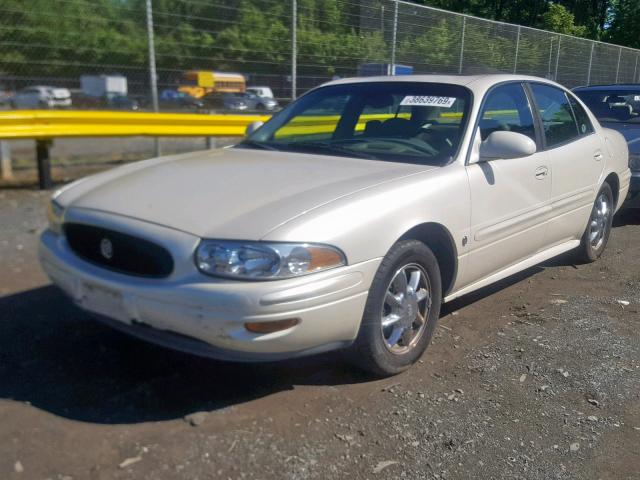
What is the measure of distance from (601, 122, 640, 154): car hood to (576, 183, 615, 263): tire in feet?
5.43

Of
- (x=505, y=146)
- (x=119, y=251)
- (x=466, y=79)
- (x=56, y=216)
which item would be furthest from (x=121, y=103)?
(x=505, y=146)

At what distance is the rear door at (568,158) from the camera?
5094 mm

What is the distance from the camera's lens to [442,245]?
402cm

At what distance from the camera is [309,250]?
316cm

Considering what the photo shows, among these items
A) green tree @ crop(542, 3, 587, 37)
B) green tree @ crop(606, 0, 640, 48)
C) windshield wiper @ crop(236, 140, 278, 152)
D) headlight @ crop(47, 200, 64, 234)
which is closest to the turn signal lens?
headlight @ crop(47, 200, 64, 234)

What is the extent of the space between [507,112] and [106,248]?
2.87 metres

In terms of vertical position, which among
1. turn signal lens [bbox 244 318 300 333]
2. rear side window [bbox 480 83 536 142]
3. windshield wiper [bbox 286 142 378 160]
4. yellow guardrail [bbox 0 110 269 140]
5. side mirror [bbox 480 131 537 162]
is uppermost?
rear side window [bbox 480 83 536 142]

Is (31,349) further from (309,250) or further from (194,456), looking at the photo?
(309,250)

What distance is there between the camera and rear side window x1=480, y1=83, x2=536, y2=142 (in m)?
4.55

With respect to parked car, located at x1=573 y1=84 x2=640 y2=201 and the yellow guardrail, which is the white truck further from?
parked car, located at x1=573 y1=84 x2=640 y2=201

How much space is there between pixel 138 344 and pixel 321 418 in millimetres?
1330

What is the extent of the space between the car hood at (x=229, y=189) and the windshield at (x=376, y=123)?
232mm

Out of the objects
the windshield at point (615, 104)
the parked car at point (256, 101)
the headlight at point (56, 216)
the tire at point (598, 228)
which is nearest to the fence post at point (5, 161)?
the parked car at point (256, 101)

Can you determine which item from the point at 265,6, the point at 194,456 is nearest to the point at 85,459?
the point at 194,456
